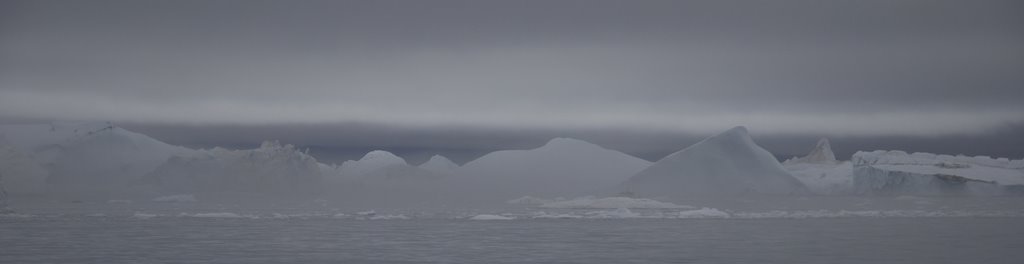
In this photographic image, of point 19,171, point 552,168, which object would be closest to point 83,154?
point 19,171

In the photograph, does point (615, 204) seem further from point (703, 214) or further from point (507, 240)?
point (507, 240)

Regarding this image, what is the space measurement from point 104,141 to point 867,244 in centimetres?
10238

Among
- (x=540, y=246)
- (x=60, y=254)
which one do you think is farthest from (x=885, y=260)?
(x=60, y=254)

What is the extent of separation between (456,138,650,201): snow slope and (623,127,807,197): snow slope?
6182 cm

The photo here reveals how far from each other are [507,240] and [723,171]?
65.1m

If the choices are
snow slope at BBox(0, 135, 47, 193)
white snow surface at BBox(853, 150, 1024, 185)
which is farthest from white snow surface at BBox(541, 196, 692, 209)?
snow slope at BBox(0, 135, 47, 193)

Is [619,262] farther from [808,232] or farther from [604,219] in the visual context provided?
[604,219]

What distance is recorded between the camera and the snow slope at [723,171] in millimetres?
95500

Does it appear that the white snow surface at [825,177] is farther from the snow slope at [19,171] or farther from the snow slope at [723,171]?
the snow slope at [19,171]

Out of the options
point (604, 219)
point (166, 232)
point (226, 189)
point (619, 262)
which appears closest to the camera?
point (619, 262)

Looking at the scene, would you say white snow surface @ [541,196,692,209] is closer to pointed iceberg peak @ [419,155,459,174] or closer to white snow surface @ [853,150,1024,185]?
white snow surface @ [853,150,1024,185]

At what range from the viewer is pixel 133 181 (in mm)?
115750

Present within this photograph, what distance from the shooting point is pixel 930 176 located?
313ft

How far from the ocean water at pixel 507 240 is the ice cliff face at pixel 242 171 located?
173ft
